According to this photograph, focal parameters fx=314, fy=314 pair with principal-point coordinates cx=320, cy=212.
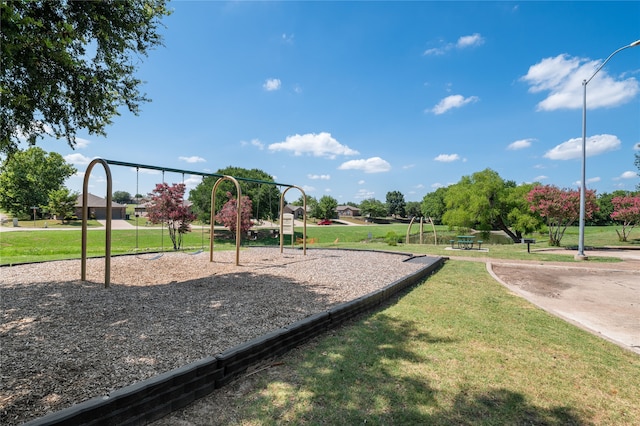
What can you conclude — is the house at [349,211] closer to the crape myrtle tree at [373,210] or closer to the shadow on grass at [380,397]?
the crape myrtle tree at [373,210]

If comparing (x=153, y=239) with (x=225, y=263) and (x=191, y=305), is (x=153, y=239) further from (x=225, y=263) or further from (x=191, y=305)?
(x=191, y=305)

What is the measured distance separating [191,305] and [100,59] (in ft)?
21.1

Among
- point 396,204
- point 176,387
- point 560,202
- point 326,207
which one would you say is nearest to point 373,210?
point 396,204

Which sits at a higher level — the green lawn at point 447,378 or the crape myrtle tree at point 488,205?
the crape myrtle tree at point 488,205

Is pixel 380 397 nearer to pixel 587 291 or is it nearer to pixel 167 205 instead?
pixel 587 291

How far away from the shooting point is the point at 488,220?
88.2 ft

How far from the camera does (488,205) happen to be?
86.9ft

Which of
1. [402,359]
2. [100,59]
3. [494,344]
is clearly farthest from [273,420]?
[100,59]

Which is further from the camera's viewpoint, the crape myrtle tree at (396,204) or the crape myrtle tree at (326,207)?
the crape myrtle tree at (396,204)

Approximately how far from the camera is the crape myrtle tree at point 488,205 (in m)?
26.0

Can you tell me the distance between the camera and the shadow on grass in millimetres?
2605

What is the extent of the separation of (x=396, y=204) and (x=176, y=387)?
396ft

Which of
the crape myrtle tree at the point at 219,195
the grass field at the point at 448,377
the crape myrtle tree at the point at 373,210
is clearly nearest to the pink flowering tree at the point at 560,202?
the grass field at the point at 448,377

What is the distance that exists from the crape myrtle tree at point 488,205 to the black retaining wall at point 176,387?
25.9 metres
